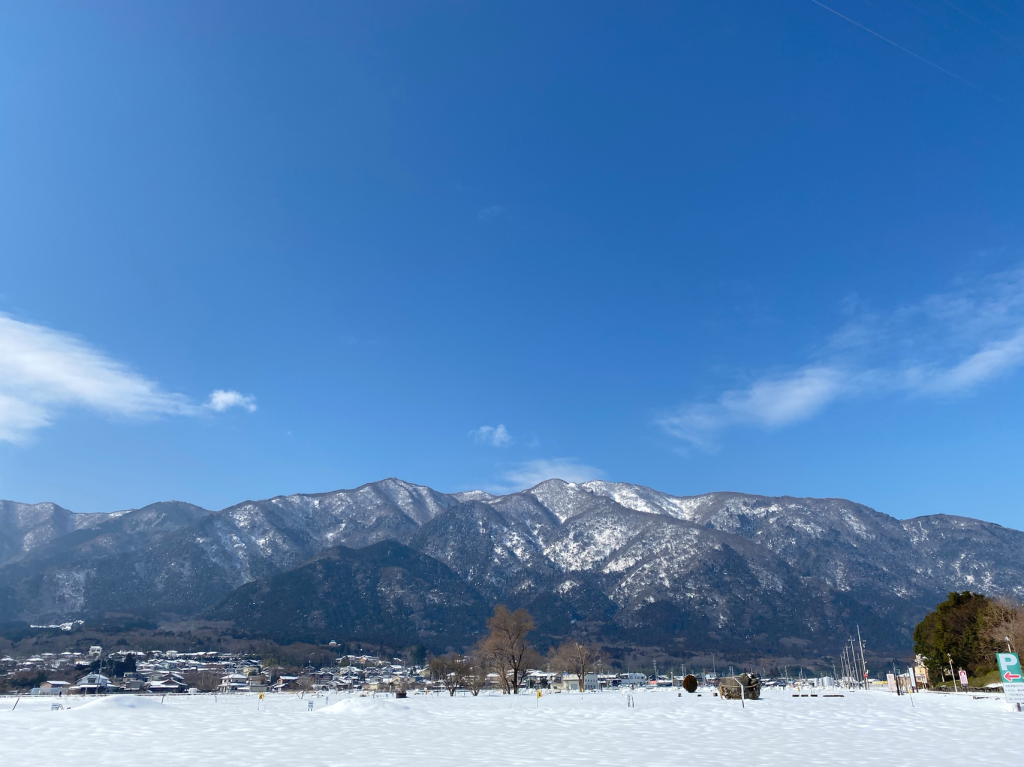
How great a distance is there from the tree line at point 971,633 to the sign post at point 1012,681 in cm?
3546

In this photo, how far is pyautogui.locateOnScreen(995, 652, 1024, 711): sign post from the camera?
3619 centimetres

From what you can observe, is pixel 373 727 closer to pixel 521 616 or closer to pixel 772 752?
pixel 772 752

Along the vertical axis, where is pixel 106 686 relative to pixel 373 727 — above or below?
below

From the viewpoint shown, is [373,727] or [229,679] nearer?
[373,727]

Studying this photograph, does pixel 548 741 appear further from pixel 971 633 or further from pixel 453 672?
pixel 453 672

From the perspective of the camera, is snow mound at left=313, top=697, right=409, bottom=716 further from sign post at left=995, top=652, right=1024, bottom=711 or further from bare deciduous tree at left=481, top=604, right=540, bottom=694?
bare deciduous tree at left=481, top=604, right=540, bottom=694

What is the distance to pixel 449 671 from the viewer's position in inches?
4749

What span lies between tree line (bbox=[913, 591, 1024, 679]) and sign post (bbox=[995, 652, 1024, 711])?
3546cm

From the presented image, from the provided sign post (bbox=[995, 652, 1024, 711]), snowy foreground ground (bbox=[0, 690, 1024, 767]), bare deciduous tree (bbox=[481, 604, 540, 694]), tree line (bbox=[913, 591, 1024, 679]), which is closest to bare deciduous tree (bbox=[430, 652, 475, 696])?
bare deciduous tree (bbox=[481, 604, 540, 694])

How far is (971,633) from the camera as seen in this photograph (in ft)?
251

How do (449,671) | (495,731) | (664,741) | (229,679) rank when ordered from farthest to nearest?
1. (229,679)
2. (449,671)
3. (495,731)
4. (664,741)

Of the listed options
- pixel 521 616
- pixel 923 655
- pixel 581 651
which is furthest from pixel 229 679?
pixel 923 655

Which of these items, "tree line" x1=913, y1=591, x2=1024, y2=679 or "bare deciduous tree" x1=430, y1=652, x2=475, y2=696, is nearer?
"tree line" x1=913, y1=591, x2=1024, y2=679

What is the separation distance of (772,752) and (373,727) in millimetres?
21159
